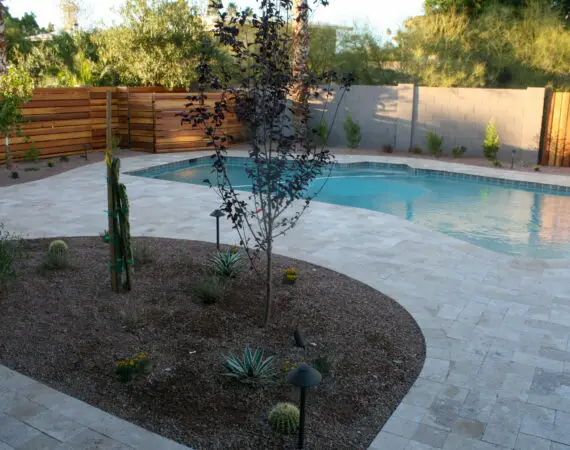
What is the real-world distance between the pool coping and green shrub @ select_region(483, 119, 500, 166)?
2.76 feet

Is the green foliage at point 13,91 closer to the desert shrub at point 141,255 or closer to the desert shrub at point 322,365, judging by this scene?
the desert shrub at point 141,255

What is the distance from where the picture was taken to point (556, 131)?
14.5 meters

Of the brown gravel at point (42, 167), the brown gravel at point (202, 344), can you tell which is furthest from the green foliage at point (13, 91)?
the brown gravel at point (202, 344)

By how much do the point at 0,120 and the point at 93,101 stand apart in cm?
685

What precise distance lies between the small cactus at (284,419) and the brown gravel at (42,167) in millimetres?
9898

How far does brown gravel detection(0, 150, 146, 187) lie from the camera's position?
12.2 meters

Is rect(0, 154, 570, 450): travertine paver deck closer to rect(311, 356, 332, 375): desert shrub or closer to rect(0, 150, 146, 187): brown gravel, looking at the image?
rect(311, 356, 332, 375): desert shrub

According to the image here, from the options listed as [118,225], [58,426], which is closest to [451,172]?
[118,225]

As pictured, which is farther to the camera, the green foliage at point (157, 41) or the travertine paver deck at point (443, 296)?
the green foliage at point (157, 41)

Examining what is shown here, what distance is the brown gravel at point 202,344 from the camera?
3.68 m

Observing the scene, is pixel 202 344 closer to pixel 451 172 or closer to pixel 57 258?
pixel 57 258

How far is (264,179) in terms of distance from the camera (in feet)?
15.8

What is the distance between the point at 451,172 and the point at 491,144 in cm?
191

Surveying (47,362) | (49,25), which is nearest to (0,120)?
(47,362)
